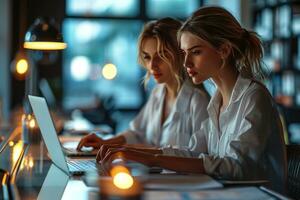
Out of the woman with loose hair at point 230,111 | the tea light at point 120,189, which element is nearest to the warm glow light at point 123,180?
the tea light at point 120,189

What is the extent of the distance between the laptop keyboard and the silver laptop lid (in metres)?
0.04

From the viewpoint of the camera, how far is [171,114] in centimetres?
294

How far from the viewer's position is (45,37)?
3506 millimetres

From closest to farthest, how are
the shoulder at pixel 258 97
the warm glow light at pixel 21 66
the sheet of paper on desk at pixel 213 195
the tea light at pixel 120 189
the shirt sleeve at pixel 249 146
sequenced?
1. the tea light at pixel 120 189
2. the sheet of paper on desk at pixel 213 195
3. the shirt sleeve at pixel 249 146
4. the shoulder at pixel 258 97
5. the warm glow light at pixel 21 66

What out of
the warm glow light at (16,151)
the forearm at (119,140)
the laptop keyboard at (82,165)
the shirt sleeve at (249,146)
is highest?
the shirt sleeve at (249,146)

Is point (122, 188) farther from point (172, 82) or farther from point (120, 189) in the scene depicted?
point (172, 82)

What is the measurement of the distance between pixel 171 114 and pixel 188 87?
0.17 metres

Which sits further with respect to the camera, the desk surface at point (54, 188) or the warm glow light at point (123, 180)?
the desk surface at point (54, 188)

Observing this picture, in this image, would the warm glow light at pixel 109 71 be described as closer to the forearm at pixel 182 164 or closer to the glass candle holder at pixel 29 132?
the glass candle holder at pixel 29 132

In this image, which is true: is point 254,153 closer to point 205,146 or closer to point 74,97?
point 205,146

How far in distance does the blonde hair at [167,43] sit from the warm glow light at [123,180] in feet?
5.62

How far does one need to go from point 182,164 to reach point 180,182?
199 mm

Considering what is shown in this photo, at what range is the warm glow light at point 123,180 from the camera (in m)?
1.09

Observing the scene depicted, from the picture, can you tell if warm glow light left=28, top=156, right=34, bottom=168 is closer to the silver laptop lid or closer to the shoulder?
the silver laptop lid
